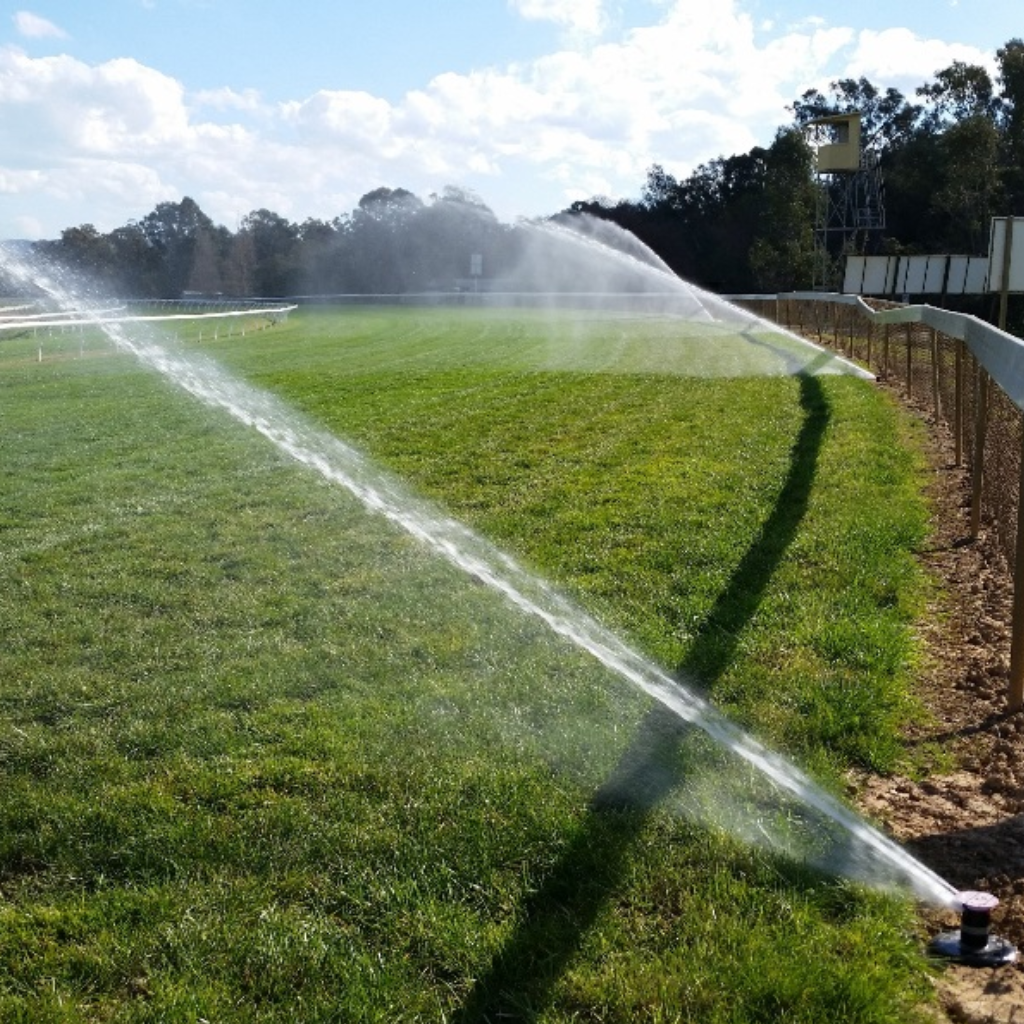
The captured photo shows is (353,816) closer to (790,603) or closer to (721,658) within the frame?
(721,658)

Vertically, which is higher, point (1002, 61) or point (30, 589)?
point (1002, 61)

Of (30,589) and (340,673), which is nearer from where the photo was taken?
(340,673)

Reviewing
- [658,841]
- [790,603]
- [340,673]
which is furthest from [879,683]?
[340,673]

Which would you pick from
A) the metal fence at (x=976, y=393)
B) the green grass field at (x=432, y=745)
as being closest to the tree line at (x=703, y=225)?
the metal fence at (x=976, y=393)

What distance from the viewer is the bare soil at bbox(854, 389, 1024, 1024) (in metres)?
3.13

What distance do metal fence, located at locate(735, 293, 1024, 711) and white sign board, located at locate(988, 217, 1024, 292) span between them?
82cm

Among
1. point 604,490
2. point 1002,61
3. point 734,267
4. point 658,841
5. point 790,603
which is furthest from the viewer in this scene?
point 734,267

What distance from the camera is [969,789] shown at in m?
4.23

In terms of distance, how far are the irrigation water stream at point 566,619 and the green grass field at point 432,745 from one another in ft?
0.38

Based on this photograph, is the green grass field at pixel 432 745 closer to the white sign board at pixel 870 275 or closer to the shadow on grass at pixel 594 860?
the shadow on grass at pixel 594 860

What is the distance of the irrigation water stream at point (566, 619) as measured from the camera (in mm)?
3650

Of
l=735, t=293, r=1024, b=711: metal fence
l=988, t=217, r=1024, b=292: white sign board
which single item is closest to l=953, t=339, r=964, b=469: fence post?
l=735, t=293, r=1024, b=711: metal fence

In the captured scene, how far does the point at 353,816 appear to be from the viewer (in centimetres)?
384

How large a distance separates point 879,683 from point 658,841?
1707 mm
